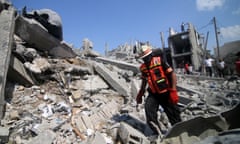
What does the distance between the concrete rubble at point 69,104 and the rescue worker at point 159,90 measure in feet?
0.88

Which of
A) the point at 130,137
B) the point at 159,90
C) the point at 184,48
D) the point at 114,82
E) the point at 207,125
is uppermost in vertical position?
the point at 184,48

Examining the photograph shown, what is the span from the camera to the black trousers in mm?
3070

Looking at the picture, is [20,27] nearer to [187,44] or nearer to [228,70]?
[228,70]

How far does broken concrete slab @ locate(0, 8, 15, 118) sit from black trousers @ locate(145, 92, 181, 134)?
2.54 meters

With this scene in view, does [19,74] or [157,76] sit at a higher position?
[19,74]

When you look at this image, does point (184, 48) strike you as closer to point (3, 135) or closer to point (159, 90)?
point (159, 90)

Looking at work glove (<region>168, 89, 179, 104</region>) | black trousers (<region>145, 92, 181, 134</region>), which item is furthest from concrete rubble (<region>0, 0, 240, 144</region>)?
work glove (<region>168, 89, 179, 104</region>)

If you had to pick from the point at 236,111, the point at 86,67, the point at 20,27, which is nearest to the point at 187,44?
the point at 86,67

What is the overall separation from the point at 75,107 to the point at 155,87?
77.7 inches

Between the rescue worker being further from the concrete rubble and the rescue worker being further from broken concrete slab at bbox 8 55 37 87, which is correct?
broken concrete slab at bbox 8 55 37 87

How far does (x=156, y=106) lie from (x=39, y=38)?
153 inches

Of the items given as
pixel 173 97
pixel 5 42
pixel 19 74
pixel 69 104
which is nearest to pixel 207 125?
pixel 173 97

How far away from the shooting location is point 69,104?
420 cm

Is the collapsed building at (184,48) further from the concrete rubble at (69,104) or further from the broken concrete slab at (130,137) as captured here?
the broken concrete slab at (130,137)
